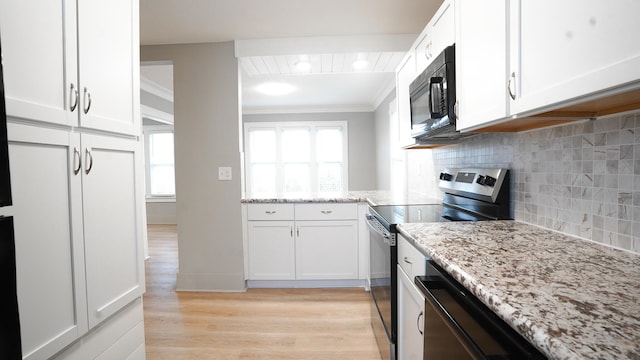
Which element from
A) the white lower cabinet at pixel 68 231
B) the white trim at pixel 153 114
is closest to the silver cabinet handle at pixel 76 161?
the white lower cabinet at pixel 68 231

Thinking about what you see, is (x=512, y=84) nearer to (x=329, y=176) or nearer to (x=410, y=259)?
(x=410, y=259)

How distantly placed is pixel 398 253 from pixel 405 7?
193 centimetres

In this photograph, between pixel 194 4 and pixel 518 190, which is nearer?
pixel 518 190

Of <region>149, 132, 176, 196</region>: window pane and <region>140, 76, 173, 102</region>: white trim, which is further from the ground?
<region>140, 76, 173, 102</region>: white trim

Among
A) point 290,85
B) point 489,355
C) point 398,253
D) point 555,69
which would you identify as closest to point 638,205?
point 555,69

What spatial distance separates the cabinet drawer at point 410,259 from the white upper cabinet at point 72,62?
1.28 m

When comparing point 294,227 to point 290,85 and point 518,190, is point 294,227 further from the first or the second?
point 290,85

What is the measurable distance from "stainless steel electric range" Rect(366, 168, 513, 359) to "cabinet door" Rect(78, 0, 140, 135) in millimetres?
1289

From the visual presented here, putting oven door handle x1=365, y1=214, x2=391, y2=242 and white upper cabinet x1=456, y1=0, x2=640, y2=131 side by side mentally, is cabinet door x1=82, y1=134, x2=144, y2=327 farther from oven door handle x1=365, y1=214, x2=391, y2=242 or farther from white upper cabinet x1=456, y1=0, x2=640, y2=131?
white upper cabinet x1=456, y1=0, x2=640, y2=131

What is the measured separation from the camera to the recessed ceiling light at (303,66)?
326cm

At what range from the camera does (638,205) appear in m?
0.90

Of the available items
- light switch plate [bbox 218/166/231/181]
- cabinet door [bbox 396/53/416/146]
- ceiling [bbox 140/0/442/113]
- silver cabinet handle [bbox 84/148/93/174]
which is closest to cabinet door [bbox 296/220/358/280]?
light switch plate [bbox 218/166/231/181]

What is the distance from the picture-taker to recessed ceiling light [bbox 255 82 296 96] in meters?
4.55

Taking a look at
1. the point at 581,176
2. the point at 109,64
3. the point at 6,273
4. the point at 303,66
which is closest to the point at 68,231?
the point at 6,273
